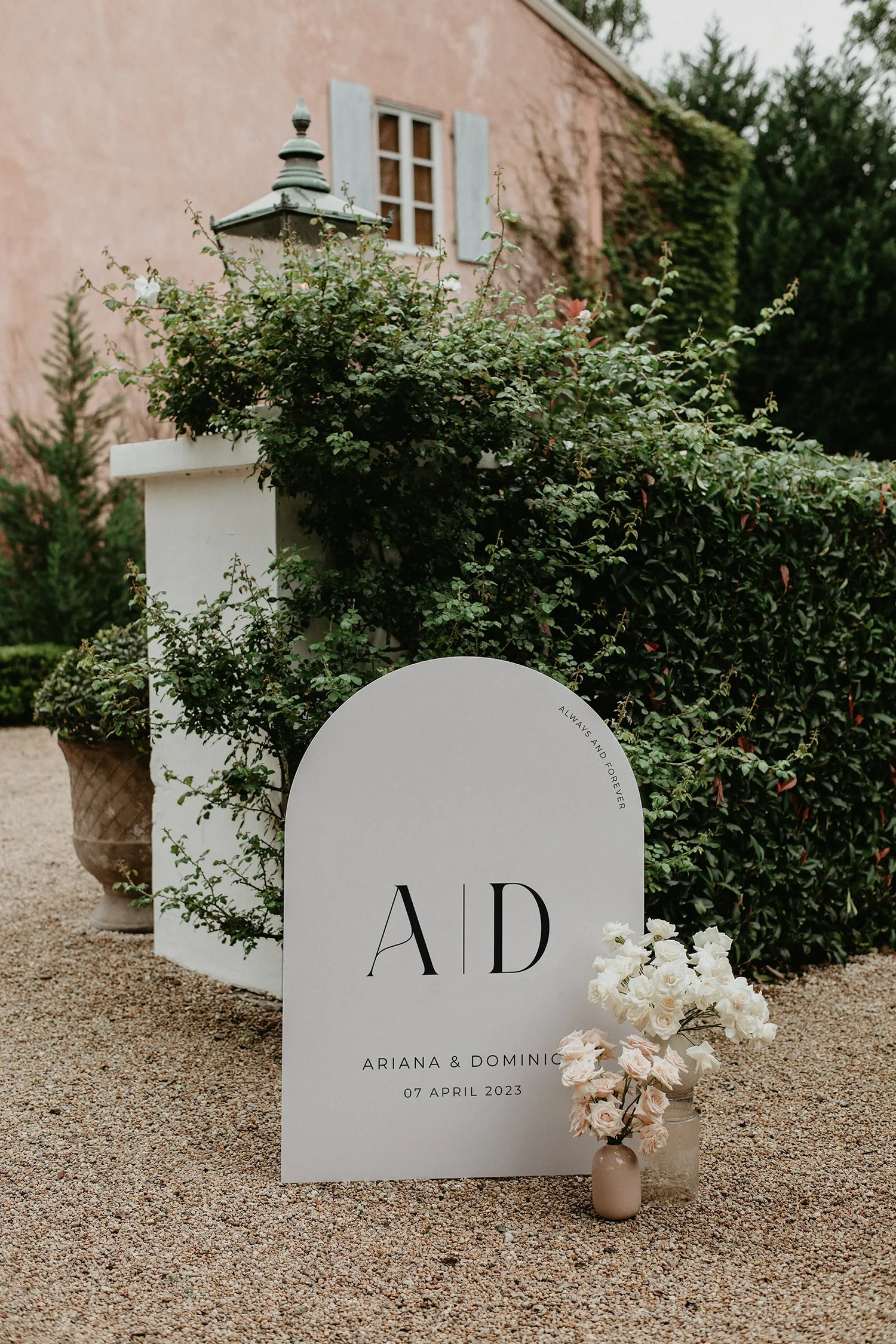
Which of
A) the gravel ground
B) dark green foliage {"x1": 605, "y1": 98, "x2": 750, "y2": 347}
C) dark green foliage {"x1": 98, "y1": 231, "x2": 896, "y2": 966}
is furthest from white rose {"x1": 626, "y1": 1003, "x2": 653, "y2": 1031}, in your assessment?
dark green foliage {"x1": 605, "y1": 98, "x2": 750, "y2": 347}

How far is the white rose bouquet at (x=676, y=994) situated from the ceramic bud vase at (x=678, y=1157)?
66 millimetres

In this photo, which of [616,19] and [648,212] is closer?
[648,212]

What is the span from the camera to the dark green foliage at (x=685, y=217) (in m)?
13.6

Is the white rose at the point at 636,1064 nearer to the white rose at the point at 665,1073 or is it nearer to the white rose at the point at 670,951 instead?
the white rose at the point at 665,1073

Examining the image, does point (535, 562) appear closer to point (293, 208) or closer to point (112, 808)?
point (293, 208)

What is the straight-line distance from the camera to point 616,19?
898 inches

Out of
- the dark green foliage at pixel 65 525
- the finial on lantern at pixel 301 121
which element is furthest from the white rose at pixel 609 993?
the dark green foliage at pixel 65 525

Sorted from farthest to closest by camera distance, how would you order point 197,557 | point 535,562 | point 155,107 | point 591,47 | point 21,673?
point 591,47
point 155,107
point 21,673
point 197,557
point 535,562

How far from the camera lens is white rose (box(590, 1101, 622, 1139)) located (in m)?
2.59

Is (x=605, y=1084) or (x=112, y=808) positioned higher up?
(x=112, y=808)

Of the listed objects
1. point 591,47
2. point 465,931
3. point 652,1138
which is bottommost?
point 652,1138

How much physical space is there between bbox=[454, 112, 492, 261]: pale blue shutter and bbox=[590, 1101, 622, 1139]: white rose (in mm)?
10354

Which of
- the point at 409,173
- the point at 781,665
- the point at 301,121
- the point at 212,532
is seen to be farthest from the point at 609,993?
the point at 409,173

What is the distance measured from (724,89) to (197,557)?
16.1 metres
